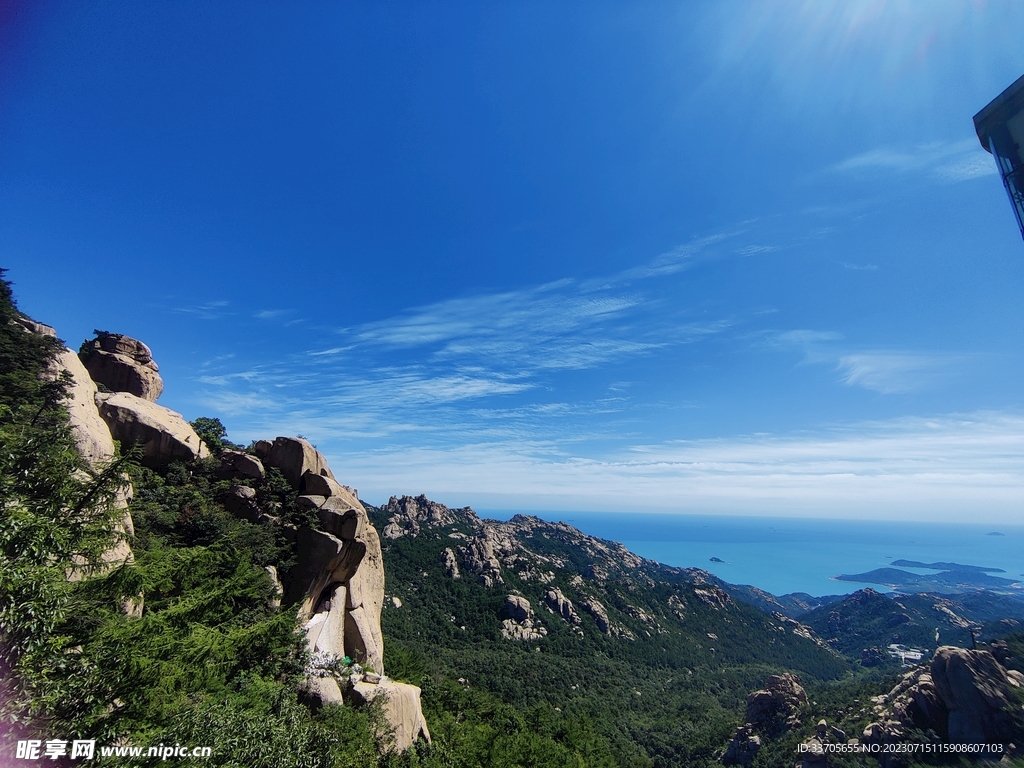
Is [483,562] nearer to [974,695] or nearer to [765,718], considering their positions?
[765,718]

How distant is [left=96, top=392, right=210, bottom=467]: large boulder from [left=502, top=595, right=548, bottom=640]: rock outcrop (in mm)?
74786

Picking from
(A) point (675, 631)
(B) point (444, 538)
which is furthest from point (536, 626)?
(A) point (675, 631)

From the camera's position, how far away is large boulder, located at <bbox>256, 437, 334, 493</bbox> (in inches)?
1101

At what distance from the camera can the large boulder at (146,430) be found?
24.0m

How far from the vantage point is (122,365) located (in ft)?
96.3

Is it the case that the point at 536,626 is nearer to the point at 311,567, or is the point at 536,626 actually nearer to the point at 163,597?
the point at 311,567

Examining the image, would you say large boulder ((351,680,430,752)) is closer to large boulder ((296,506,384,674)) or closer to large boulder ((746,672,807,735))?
large boulder ((296,506,384,674))

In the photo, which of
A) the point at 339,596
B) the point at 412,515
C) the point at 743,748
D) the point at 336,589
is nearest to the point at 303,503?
the point at 336,589

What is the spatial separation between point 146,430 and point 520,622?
267ft

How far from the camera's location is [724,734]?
56.8 meters

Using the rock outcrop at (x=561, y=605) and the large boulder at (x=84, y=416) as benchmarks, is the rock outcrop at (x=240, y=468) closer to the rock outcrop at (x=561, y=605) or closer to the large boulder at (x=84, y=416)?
the large boulder at (x=84, y=416)

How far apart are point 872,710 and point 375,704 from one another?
191 ft

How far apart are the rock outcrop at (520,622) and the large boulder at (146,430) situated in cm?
7479

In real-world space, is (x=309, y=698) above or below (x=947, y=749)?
above
